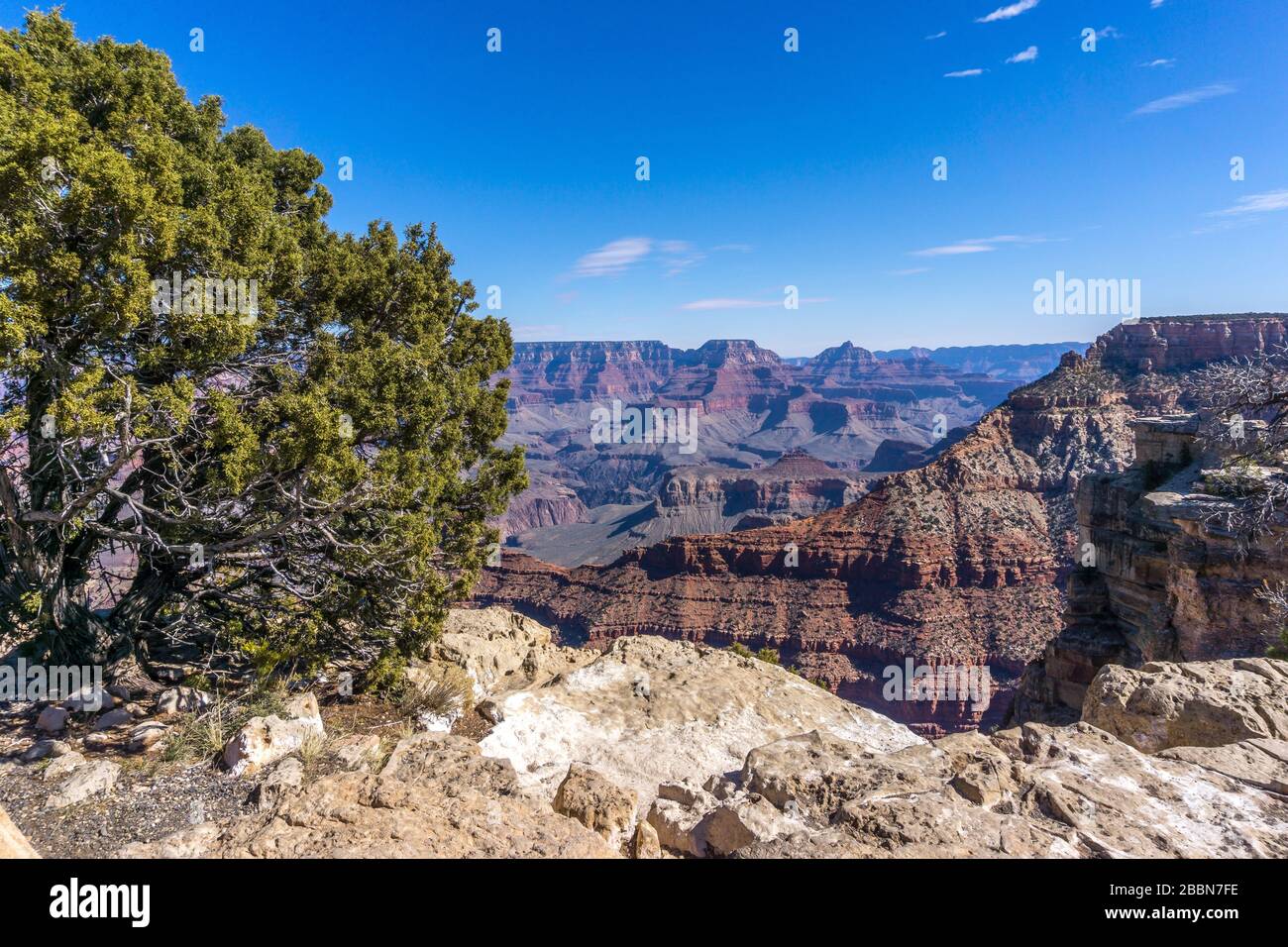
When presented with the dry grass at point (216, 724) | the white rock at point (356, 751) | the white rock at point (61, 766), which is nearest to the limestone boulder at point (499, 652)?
the white rock at point (356, 751)

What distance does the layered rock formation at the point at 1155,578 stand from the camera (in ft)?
53.3

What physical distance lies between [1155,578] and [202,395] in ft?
88.4

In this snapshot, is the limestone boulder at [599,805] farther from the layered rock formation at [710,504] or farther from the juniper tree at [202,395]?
the layered rock formation at [710,504]

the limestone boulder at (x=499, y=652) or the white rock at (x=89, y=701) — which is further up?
the white rock at (x=89, y=701)

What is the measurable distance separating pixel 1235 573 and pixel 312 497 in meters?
21.2

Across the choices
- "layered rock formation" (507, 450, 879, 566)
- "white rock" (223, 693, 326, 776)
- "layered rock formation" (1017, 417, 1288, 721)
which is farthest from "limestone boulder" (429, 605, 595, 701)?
"layered rock formation" (507, 450, 879, 566)

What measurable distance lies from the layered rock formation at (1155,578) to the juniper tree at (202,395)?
15.7 m

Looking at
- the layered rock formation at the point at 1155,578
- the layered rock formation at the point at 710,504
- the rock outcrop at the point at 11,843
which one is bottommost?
the layered rock formation at the point at 710,504

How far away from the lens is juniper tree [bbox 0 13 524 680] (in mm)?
6828

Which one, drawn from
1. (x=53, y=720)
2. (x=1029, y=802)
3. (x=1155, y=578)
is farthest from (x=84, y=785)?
(x=1155, y=578)

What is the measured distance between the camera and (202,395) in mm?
8320

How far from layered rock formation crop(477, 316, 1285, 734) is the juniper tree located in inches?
1716

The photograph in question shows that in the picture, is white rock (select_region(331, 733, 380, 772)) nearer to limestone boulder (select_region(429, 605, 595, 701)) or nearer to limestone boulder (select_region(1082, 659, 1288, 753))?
limestone boulder (select_region(429, 605, 595, 701))
